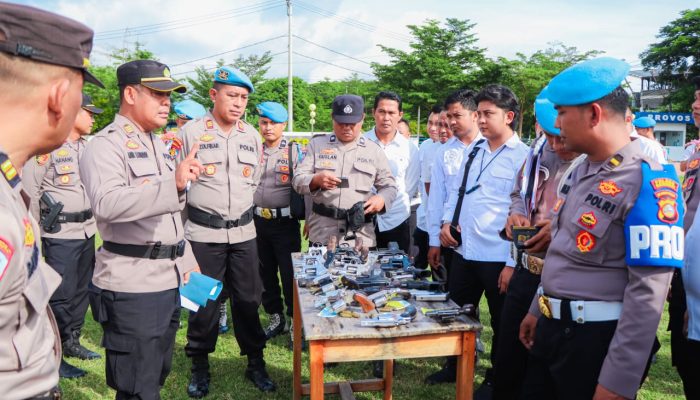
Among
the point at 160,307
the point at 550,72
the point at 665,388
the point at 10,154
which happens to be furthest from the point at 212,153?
the point at 550,72

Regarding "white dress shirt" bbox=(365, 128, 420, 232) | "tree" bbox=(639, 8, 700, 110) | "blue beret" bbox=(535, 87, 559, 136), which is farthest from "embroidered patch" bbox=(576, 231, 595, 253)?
"tree" bbox=(639, 8, 700, 110)

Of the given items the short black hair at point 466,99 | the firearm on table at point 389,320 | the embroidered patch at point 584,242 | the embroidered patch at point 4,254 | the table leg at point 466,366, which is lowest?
the table leg at point 466,366

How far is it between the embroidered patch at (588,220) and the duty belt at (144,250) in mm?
2162

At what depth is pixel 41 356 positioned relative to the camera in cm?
137

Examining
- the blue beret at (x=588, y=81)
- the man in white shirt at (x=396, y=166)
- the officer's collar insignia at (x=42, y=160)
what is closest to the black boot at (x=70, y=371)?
the officer's collar insignia at (x=42, y=160)

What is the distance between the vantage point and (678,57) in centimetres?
3916

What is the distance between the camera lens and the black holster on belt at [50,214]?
4.49 meters

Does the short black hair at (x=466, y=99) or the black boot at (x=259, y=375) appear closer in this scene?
the black boot at (x=259, y=375)

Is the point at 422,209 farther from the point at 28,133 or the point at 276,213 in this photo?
the point at 28,133

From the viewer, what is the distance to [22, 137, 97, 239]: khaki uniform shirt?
14.9 feet

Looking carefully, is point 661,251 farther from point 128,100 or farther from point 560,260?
point 128,100

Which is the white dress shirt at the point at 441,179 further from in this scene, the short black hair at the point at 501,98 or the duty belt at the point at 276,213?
the duty belt at the point at 276,213

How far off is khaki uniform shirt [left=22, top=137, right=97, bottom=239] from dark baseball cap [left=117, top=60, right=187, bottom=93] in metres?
2.08

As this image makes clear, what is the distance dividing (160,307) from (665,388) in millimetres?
Answer: 3908
